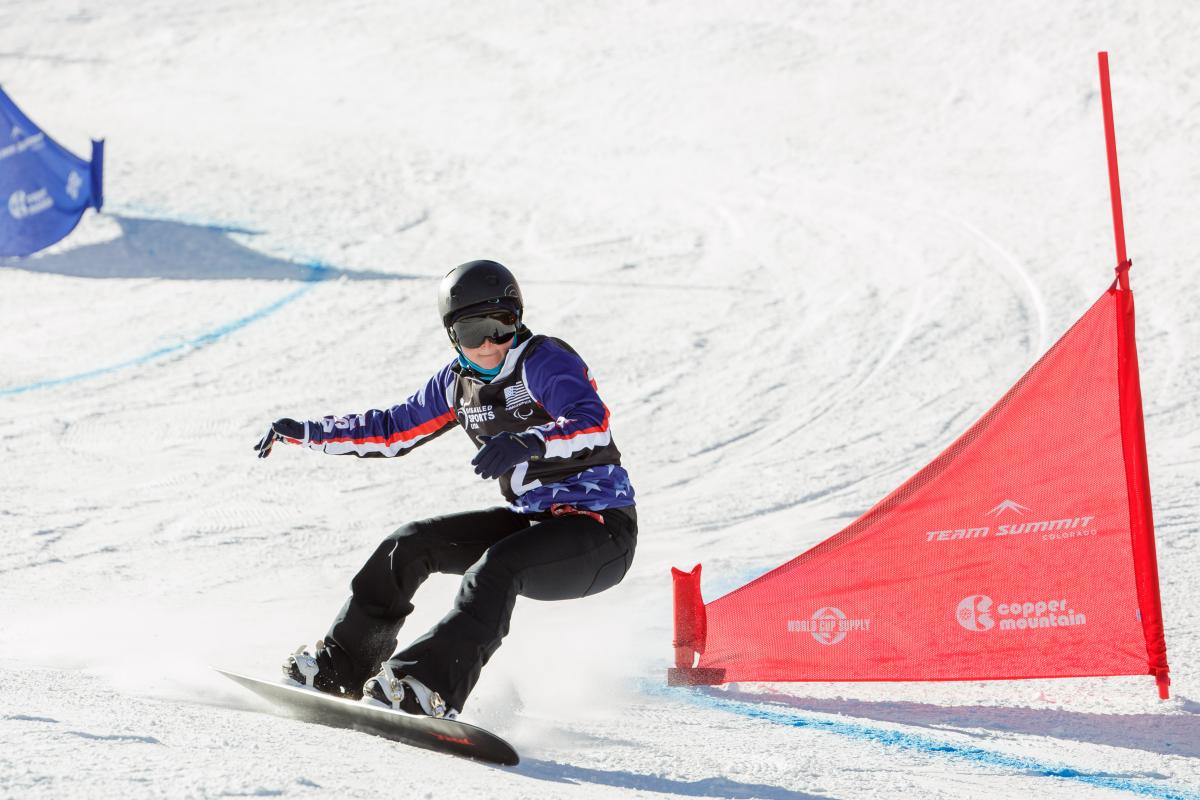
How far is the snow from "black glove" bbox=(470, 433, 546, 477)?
0.70m

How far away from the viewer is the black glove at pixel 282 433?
406 centimetres

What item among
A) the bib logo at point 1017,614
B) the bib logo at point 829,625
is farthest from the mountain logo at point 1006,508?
the bib logo at point 829,625

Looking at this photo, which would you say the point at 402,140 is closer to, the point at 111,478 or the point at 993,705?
the point at 111,478

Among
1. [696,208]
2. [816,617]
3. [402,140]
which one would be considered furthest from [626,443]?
[402,140]

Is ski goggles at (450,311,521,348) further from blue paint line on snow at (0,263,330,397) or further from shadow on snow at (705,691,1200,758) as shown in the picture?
blue paint line on snow at (0,263,330,397)

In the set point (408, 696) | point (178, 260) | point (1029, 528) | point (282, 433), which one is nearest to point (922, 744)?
point (1029, 528)

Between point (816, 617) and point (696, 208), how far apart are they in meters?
7.91

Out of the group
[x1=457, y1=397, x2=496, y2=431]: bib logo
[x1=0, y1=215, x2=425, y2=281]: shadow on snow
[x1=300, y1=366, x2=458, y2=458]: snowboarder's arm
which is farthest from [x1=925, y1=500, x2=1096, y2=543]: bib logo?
[x1=0, y1=215, x2=425, y2=281]: shadow on snow

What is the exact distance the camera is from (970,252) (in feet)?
32.6

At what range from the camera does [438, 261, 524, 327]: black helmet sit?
386cm

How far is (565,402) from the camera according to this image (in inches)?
148

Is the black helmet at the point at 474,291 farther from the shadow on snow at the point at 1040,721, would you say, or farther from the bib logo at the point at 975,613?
the bib logo at the point at 975,613

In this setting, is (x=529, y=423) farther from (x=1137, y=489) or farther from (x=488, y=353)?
(x=1137, y=489)

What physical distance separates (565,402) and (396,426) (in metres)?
0.70
